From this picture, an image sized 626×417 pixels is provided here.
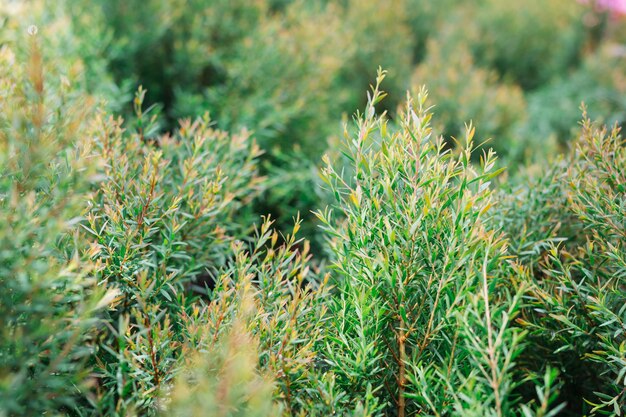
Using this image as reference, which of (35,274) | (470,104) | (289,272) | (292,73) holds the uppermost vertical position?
(35,274)

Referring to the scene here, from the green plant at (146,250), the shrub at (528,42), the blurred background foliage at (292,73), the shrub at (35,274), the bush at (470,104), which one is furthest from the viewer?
the shrub at (528,42)

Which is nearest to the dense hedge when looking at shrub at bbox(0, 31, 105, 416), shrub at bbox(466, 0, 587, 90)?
shrub at bbox(0, 31, 105, 416)

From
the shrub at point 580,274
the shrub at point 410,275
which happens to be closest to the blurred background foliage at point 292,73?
the shrub at point 580,274

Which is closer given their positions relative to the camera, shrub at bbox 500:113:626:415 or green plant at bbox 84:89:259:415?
green plant at bbox 84:89:259:415

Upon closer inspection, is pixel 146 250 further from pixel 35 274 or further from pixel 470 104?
pixel 470 104

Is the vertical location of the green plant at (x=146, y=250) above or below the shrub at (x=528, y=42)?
above

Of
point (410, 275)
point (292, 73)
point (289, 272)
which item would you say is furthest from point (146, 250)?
point (292, 73)

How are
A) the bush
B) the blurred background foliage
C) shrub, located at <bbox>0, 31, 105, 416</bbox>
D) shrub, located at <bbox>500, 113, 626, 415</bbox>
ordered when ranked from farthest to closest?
the bush
the blurred background foliage
shrub, located at <bbox>500, 113, 626, 415</bbox>
shrub, located at <bbox>0, 31, 105, 416</bbox>

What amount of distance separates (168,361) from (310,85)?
2658mm

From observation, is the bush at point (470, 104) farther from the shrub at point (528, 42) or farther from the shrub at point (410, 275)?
the shrub at point (410, 275)

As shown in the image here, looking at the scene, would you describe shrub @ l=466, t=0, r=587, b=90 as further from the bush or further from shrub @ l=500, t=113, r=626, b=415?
shrub @ l=500, t=113, r=626, b=415

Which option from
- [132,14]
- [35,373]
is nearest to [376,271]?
[35,373]

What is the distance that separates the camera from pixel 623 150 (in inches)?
78.0

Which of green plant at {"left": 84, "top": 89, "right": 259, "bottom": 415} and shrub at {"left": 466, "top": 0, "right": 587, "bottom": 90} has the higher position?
green plant at {"left": 84, "top": 89, "right": 259, "bottom": 415}
